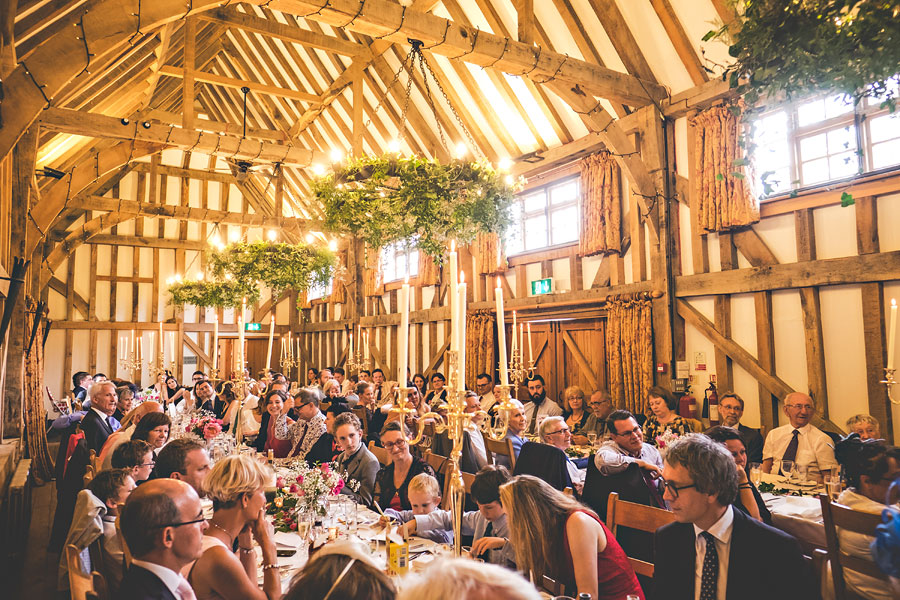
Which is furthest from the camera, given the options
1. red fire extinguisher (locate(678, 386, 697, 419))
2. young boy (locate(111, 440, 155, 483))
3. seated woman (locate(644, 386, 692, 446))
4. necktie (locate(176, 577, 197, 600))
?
red fire extinguisher (locate(678, 386, 697, 419))

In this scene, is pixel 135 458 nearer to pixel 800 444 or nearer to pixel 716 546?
pixel 716 546

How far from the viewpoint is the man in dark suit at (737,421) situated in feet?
19.6

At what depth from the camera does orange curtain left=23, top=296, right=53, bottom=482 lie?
8633 millimetres

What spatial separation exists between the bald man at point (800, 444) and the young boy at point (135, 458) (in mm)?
5203

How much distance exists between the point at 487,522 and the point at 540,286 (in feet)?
21.3

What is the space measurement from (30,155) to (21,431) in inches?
151

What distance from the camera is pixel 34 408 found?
8.93 metres

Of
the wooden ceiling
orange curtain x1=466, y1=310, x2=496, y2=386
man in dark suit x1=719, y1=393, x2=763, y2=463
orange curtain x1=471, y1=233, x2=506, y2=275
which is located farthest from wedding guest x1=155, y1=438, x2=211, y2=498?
orange curtain x1=471, y1=233, x2=506, y2=275

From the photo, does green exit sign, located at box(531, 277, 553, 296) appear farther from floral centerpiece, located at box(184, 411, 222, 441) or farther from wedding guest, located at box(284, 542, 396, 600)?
wedding guest, located at box(284, 542, 396, 600)

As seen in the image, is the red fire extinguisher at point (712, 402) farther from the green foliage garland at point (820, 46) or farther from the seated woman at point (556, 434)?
A: the green foliage garland at point (820, 46)

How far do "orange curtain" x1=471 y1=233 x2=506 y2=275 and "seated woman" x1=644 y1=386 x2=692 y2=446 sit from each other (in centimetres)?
396

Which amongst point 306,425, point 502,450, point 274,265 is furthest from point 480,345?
point 502,450

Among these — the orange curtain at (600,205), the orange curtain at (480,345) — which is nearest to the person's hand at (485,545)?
the orange curtain at (600,205)

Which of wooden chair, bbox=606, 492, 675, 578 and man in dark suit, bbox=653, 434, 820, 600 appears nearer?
man in dark suit, bbox=653, 434, 820, 600
